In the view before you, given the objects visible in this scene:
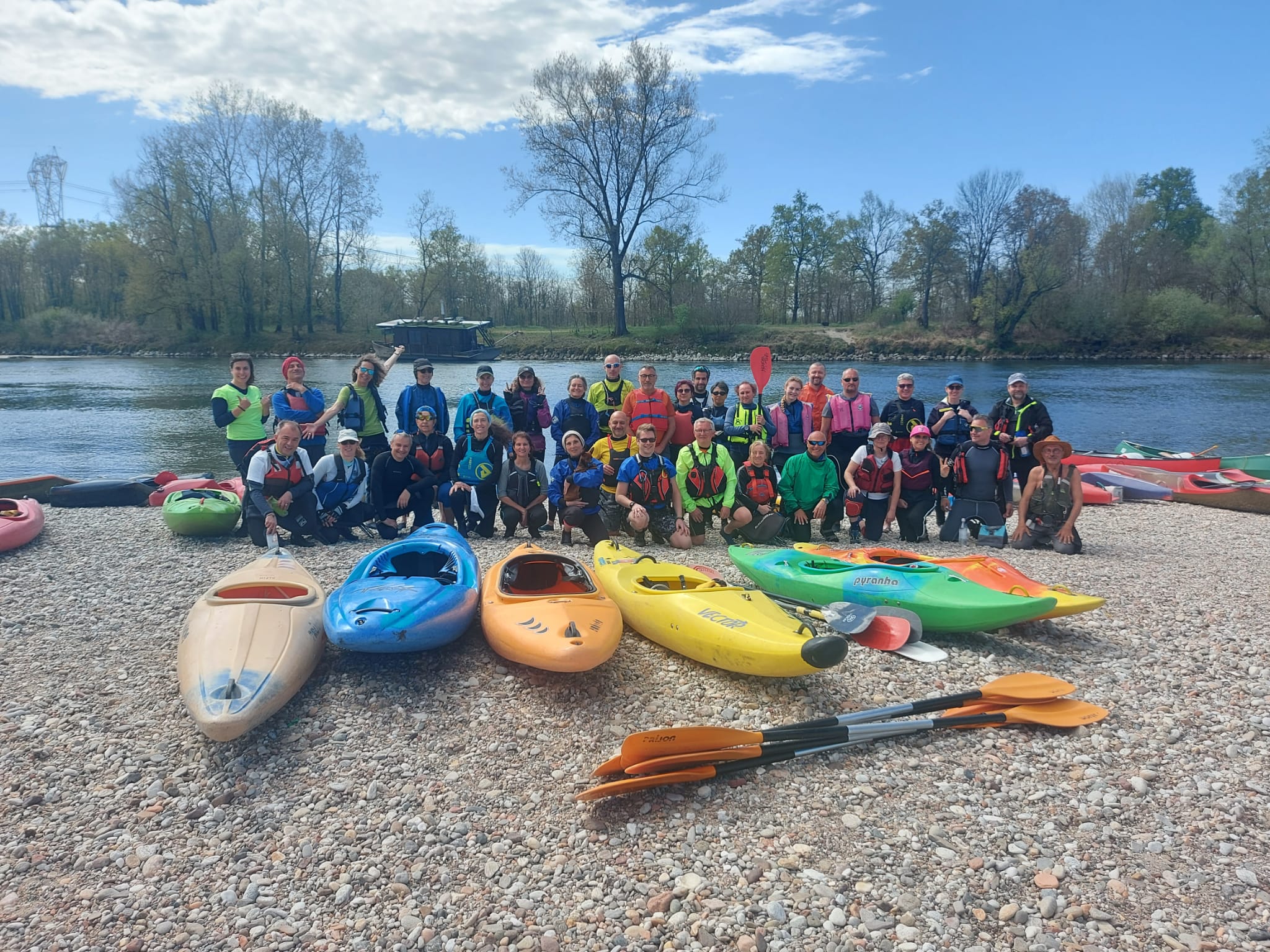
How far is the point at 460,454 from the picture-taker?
7168 mm

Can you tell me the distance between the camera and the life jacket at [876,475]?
7117 millimetres

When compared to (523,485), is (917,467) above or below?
above

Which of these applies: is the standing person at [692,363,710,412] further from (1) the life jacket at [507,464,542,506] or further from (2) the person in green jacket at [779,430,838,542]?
(1) the life jacket at [507,464,542,506]

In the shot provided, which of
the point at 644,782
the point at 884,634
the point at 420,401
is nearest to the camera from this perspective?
the point at 644,782

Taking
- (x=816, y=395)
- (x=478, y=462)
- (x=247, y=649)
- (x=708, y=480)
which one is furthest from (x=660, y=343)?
(x=247, y=649)

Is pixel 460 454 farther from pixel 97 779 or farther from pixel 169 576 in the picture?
pixel 97 779

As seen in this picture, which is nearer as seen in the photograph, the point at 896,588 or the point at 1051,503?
the point at 896,588

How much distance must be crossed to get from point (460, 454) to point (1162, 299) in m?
40.6

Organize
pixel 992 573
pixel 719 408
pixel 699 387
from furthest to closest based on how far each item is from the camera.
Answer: pixel 719 408 → pixel 699 387 → pixel 992 573

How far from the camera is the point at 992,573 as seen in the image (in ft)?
17.8

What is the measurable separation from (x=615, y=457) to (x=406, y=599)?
3220 millimetres

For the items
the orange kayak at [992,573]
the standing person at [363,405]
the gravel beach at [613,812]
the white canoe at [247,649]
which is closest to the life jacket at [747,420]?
the orange kayak at [992,573]

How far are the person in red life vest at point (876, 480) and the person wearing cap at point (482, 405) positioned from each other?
3.57 meters

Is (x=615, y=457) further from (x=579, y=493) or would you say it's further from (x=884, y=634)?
(x=884, y=634)
